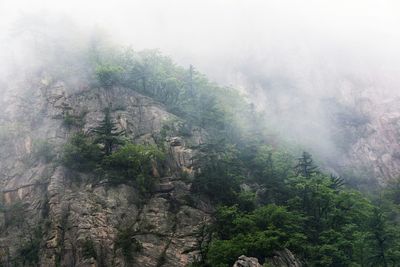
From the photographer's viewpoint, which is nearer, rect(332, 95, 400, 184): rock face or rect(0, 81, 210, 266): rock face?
rect(0, 81, 210, 266): rock face

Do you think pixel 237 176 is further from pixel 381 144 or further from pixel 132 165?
pixel 381 144

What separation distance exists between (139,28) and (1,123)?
167 feet

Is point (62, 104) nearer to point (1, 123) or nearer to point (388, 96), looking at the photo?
point (1, 123)

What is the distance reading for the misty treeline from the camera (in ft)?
162

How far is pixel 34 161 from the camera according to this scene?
192 feet

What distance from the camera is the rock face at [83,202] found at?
1921 inches

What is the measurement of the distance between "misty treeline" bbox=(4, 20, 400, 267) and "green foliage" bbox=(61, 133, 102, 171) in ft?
0.38

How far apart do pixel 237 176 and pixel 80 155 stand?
18.9m

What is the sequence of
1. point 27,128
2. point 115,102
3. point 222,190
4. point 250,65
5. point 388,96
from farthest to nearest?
point 250,65 → point 388,96 → point 115,102 → point 27,128 → point 222,190

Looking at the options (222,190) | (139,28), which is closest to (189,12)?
(139,28)

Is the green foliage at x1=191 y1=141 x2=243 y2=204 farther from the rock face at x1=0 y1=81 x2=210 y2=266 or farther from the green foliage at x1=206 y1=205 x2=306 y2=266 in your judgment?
the green foliage at x1=206 y1=205 x2=306 y2=266

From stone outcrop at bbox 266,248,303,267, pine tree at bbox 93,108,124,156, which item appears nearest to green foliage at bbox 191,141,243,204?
stone outcrop at bbox 266,248,303,267

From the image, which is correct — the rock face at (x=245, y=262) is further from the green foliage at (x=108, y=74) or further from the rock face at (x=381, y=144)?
the rock face at (x=381, y=144)

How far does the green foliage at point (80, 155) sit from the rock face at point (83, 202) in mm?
1027
